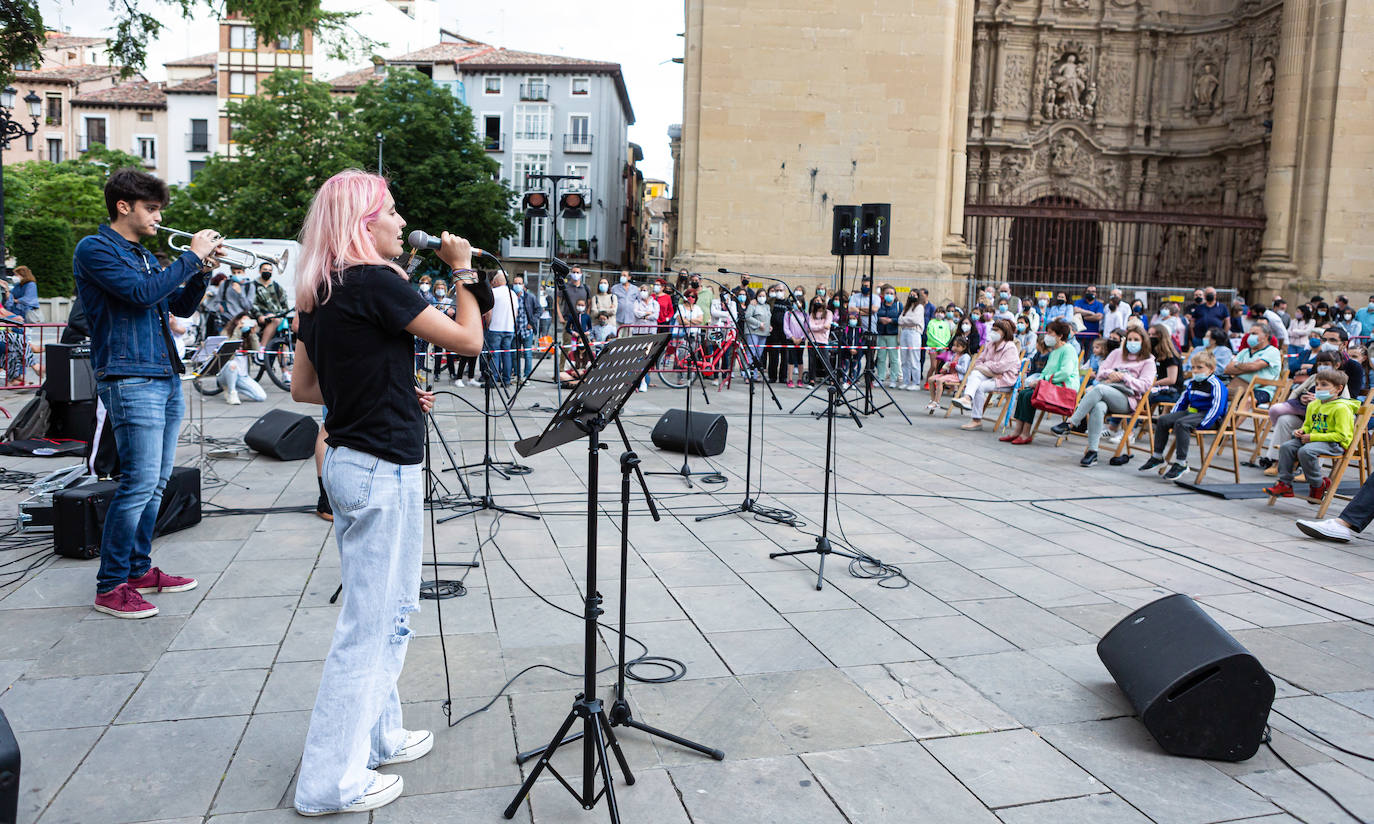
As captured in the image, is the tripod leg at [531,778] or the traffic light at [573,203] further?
the traffic light at [573,203]

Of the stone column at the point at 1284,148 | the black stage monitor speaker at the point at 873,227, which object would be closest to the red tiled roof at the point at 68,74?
the stone column at the point at 1284,148

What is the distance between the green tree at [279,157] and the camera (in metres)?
38.7

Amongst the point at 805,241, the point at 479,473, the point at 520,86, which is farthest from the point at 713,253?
the point at 520,86

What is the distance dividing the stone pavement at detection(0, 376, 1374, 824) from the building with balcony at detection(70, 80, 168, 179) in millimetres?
60948

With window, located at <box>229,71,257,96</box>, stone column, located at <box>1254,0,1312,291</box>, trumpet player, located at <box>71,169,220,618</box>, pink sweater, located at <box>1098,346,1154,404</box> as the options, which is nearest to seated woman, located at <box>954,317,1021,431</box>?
pink sweater, located at <box>1098,346,1154,404</box>

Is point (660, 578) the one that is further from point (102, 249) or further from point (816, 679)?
point (102, 249)

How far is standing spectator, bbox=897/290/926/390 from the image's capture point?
16.5 m

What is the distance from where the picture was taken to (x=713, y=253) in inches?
790

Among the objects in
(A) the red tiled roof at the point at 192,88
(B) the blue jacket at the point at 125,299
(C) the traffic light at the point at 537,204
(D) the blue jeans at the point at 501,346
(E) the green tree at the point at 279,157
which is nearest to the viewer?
(B) the blue jacket at the point at 125,299

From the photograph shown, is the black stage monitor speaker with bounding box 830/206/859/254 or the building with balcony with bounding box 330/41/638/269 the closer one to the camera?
the black stage monitor speaker with bounding box 830/206/859/254

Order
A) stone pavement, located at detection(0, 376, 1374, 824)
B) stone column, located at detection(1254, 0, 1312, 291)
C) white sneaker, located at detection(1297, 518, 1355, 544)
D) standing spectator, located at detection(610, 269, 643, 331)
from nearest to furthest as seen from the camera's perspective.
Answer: stone pavement, located at detection(0, 376, 1374, 824) → white sneaker, located at detection(1297, 518, 1355, 544) → standing spectator, located at detection(610, 269, 643, 331) → stone column, located at detection(1254, 0, 1312, 291)

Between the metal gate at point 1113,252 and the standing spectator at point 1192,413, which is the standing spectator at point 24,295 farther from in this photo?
the metal gate at point 1113,252

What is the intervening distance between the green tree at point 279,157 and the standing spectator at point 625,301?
83.4 feet

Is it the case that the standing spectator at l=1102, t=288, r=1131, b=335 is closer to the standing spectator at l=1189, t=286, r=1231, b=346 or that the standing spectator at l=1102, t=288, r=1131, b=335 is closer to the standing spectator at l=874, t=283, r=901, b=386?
the standing spectator at l=1189, t=286, r=1231, b=346
